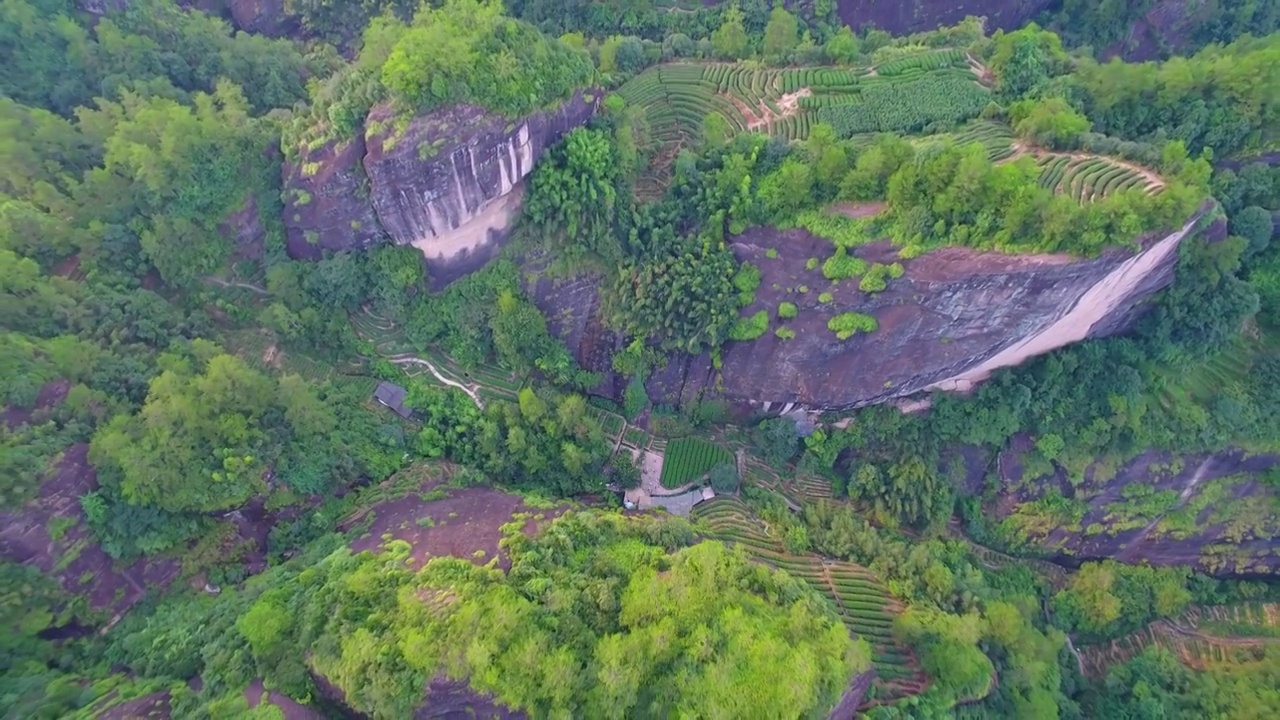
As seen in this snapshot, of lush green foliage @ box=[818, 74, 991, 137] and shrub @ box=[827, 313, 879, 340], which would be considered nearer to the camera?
shrub @ box=[827, 313, 879, 340]

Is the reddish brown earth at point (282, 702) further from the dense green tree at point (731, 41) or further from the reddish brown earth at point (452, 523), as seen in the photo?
the dense green tree at point (731, 41)

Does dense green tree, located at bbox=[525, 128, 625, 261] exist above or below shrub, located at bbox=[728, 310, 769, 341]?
above

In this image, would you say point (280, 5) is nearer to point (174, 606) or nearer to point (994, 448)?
point (174, 606)

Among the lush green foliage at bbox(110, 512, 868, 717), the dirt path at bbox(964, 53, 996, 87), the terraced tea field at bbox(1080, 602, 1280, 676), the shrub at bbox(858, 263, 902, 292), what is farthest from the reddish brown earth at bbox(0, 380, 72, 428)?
the terraced tea field at bbox(1080, 602, 1280, 676)

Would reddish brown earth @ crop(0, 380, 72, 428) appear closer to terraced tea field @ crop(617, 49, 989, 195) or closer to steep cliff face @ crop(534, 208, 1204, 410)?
steep cliff face @ crop(534, 208, 1204, 410)

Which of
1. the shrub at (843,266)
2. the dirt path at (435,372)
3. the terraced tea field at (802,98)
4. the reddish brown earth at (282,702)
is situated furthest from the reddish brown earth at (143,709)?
the shrub at (843,266)

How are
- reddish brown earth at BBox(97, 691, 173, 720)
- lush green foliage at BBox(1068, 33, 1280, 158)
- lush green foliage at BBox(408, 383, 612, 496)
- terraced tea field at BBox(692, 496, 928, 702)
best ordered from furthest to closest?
lush green foliage at BBox(408, 383, 612, 496), lush green foliage at BBox(1068, 33, 1280, 158), terraced tea field at BBox(692, 496, 928, 702), reddish brown earth at BBox(97, 691, 173, 720)
